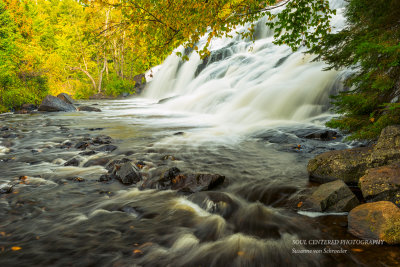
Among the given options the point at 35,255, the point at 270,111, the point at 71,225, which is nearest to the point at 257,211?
the point at 71,225

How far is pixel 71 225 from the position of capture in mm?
3158

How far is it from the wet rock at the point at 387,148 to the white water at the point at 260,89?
12.2ft

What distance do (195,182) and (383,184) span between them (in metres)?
2.65

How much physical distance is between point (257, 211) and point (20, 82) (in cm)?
1841

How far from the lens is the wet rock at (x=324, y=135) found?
23.3 ft

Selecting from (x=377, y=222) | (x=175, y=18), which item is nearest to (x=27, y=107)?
(x=175, y=18)

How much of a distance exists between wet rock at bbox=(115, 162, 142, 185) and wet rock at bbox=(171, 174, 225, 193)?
75cm

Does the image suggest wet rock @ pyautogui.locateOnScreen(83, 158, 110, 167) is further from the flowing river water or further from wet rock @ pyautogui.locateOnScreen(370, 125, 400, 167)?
wet rock @ pyautogui.locateOnScreen(370, 125, 400, 167)

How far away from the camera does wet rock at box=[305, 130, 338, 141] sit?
7102mm

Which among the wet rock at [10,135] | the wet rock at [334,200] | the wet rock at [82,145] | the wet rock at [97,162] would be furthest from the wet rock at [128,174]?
the wet rock at [10,135]

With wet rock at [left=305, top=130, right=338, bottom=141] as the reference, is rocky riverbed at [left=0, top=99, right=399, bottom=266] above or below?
below

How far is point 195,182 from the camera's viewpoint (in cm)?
419

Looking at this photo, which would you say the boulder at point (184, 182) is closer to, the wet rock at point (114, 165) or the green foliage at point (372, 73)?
the wet rock at point (114, 165)

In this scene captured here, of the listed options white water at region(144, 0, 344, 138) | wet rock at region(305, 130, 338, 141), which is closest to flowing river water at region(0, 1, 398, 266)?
wet rock at region(305, 130, 338, 141)
